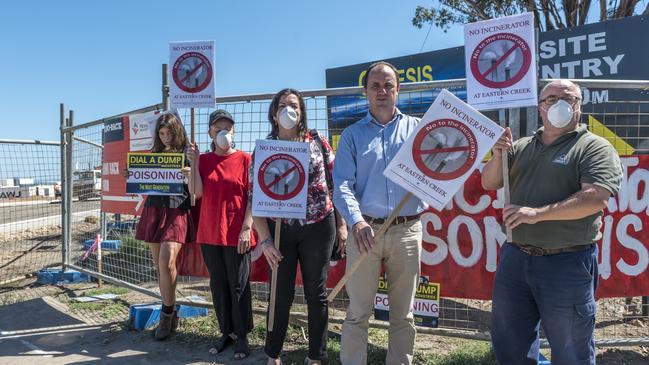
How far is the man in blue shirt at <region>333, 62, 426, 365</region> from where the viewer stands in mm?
2898

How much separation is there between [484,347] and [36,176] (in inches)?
302

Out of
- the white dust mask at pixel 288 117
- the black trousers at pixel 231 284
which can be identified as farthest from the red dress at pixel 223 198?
the white dust mask at pixel 288 117

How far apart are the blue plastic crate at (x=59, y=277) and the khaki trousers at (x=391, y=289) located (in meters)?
5.21

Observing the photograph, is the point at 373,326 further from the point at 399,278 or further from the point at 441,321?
the point at 399,278

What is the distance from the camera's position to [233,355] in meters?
3.92

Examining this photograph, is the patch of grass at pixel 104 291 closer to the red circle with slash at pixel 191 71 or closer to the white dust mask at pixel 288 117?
the red circle with slash at pixel 191 71

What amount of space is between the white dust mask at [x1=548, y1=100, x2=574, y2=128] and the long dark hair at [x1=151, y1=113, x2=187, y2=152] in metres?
3.00

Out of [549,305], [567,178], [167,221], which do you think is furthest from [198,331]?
[567,178]

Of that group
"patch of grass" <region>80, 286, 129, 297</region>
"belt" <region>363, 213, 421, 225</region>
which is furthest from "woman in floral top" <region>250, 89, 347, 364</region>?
"patch of grass" <region>80, 286, 129, 297</region>

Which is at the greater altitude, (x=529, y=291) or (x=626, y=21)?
(x=626, y=21)

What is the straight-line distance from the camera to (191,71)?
4.00 metres

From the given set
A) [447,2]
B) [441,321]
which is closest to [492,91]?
[441,321]

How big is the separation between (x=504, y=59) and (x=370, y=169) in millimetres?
1045

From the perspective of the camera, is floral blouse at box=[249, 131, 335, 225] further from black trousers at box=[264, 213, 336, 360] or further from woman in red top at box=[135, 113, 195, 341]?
woman in red top at box=[135, 113, 195, 341]
